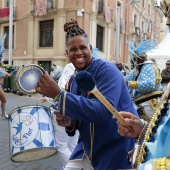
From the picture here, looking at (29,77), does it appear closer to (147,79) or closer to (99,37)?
(147,79)

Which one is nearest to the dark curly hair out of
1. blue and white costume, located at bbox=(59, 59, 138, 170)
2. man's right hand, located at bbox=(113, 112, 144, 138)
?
blue and white costume, located at bbox=(59, 59, 138, 170)

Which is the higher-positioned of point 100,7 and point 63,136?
point 100,7

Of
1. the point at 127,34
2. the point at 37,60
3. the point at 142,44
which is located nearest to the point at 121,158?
the point at 142,44

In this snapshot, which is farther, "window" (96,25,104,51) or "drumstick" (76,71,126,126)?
"window" (96,25,104,51)

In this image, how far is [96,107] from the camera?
1.43 metres

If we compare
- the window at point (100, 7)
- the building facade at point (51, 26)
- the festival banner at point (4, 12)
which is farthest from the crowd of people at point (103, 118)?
the festival banner at point (4, 12)

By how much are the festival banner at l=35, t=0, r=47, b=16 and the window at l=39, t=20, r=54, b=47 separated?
819 millimetres

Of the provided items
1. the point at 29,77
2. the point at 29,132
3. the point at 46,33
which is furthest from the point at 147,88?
the point at 46,33

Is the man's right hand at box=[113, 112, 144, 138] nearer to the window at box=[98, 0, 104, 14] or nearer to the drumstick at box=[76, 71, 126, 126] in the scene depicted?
the drumstick at box=[76, 71, 126, 126]

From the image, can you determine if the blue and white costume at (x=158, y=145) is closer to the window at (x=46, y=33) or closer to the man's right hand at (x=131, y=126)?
the man's right hand at (x=131, y=126)

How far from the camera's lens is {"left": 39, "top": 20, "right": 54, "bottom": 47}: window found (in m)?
18.7

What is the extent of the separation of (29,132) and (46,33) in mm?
17258

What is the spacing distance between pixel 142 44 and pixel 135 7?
26.0 m

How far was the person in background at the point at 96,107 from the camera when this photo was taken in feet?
4.71
